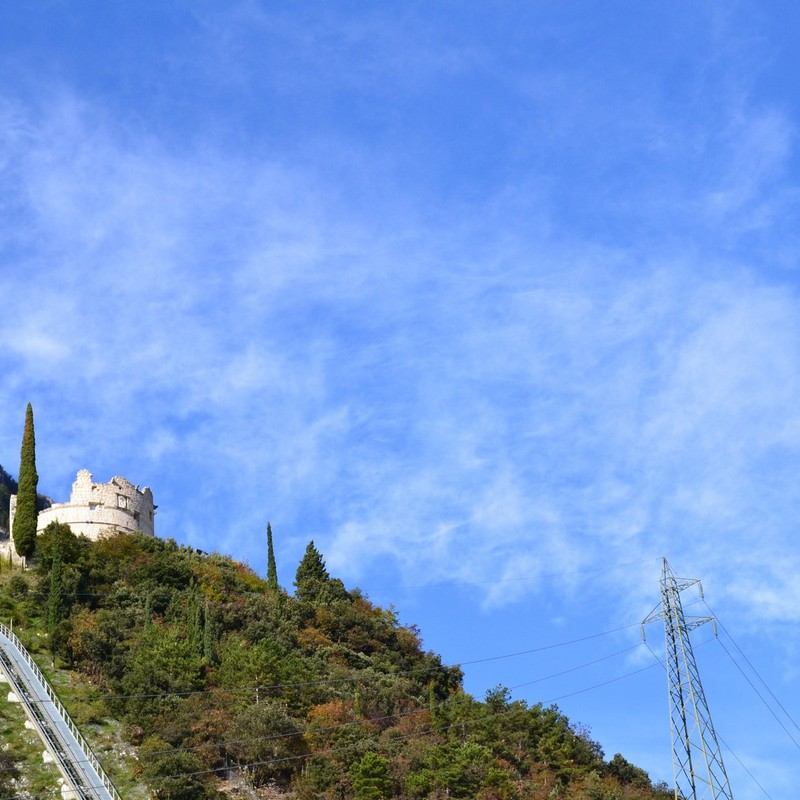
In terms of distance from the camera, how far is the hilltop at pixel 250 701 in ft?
187

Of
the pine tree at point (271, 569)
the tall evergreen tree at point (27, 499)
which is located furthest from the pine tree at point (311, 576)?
the tall evergreen tree at point (27, 499)

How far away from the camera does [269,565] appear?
297ft

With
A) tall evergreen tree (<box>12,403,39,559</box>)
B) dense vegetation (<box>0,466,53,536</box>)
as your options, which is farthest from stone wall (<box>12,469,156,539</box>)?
dense vegetation (<box>0,466,53,536</box>)

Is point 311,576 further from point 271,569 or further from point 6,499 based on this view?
Answer: point 6,499

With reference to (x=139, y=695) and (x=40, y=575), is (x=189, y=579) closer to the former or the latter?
(x=40, y=575)

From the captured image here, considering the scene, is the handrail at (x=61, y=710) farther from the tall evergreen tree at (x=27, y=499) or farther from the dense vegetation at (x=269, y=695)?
the tall evergreen tree at (x=27, y=499)

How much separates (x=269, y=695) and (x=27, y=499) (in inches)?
1110

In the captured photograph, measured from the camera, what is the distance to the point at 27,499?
8494 cm

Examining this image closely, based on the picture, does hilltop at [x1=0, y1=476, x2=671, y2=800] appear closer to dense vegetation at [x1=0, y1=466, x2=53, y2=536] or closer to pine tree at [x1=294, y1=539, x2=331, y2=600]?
pine tree at [x1=294, y1=539, x2=331, y2=600]

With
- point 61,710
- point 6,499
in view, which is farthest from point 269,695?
point 6,499

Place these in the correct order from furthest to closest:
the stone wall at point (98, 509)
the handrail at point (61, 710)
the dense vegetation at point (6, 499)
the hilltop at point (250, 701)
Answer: the dense vegetation at point (6, 499) < the stone wall at point (98, 509) < the hilltop at point (250, 701) < the handrail at point (61, 710)

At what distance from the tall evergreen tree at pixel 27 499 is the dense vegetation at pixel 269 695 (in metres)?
1.18

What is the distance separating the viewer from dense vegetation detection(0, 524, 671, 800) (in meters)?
57.8

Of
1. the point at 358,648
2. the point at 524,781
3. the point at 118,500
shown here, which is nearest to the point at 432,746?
the point at 524,781
